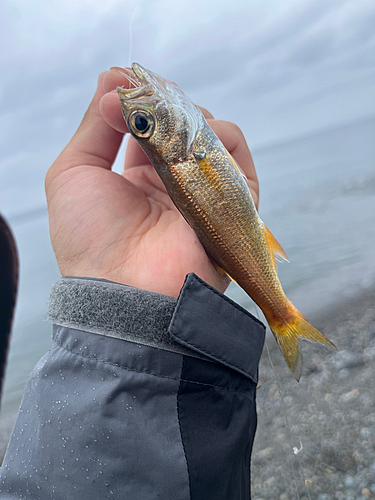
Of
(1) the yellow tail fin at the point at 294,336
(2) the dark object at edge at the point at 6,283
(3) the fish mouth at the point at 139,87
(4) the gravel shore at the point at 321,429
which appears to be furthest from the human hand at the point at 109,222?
(4) the gravel shore at the point at 321,429

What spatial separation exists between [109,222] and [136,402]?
1.14 m

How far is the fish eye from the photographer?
1.91 metres

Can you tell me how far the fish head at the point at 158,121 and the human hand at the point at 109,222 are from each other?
198mm

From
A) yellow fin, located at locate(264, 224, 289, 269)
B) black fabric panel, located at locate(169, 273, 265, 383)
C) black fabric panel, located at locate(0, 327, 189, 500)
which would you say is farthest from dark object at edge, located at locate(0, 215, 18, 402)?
yellow fin, located at locate(264, 224, 289, 269)

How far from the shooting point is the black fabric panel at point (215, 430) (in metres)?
1.45

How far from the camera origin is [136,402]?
4.71ft

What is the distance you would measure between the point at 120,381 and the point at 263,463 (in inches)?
98.4

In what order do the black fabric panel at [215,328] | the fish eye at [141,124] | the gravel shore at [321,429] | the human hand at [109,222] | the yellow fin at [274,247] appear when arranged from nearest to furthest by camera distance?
the black fabric panel at [215,328], the fish eye at [141,124], the human hand at [109,222], the yellow fin at [274,247], the gravel shore at [321,429]

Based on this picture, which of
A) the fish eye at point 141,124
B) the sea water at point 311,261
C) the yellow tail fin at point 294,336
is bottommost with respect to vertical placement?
the sea water at point 311,261

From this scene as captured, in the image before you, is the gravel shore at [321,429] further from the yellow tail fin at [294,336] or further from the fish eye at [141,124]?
the fish eye at [141,124]

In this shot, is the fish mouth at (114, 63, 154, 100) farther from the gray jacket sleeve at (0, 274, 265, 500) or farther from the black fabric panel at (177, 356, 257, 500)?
the black fabric panel at (177, 356, 257, 500)

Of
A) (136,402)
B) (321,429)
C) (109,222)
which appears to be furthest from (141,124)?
(321,429)

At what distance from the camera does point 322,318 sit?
18.4 ft

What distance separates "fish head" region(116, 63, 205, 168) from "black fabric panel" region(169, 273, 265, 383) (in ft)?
2.59
